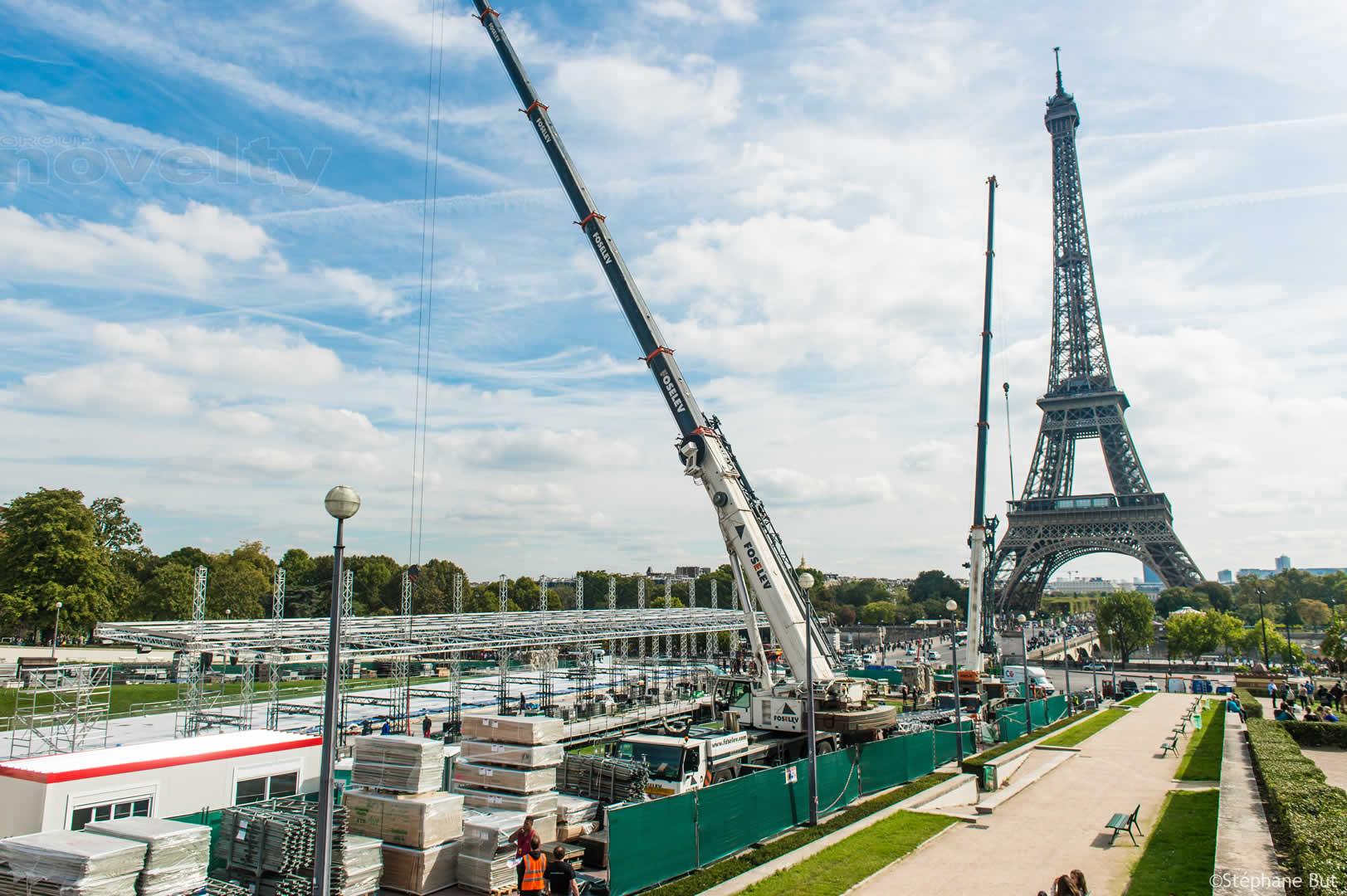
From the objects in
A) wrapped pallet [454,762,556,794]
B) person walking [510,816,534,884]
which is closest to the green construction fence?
person walking [510,816,534,884]

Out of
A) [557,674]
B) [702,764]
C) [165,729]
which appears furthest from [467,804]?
[557,674]

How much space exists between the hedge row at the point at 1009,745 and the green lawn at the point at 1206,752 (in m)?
5.08

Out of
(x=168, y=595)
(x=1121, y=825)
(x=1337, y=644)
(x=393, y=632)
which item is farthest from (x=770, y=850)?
(x=168, y=595)

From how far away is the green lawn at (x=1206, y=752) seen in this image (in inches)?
949

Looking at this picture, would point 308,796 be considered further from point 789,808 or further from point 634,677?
point 634,677

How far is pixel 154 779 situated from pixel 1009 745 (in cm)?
2679

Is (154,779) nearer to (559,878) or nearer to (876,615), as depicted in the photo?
(559,878)

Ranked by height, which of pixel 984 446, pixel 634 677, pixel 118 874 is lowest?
pixel 634 677

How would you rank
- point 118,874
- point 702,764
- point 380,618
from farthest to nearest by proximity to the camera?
point 380,618
point 702,764
point 118,874

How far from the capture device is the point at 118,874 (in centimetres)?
997

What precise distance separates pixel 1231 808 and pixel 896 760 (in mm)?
8583

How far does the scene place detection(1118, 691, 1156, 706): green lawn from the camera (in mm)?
45375

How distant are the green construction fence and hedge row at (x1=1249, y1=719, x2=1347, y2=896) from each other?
8.69 metres

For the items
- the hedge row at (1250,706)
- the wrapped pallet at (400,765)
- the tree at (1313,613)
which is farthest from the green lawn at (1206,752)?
the tree at (1313,613)
